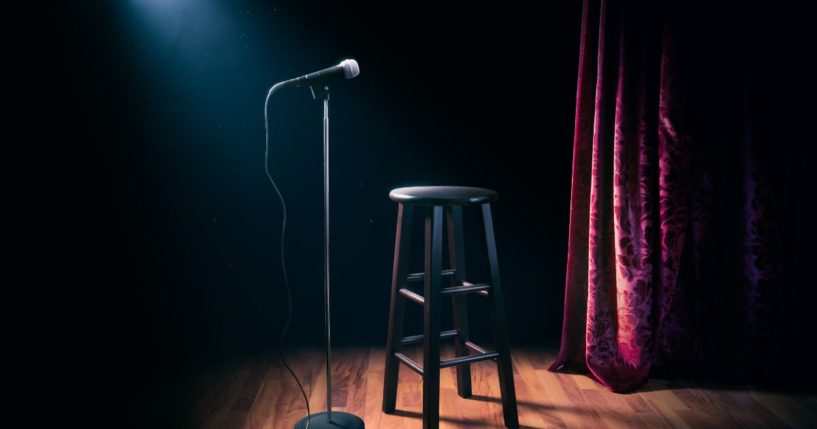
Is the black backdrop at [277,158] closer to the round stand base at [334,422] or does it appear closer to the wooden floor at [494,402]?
the wooden floor at [494,402]

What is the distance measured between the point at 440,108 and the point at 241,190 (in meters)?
0.96

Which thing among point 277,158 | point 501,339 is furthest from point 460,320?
point 277,158

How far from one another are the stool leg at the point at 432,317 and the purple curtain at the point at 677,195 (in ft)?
2.69

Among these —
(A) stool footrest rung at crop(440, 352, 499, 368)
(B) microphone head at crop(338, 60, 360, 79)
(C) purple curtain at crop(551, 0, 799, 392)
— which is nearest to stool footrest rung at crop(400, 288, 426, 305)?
(A) stool footrest rung at crop(440, 352, 499, 368)

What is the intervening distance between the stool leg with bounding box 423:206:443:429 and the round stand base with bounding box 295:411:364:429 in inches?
9.5

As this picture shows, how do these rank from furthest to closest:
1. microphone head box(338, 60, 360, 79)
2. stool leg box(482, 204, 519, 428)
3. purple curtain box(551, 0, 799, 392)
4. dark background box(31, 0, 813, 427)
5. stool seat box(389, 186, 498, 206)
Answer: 1. dark background box(31, 0, 813, 427)
2. purple curtain box(551, 0, 799, 392)
3. stool leg box(482, 204, 519, 428)
4. stool seat box(389, 186, 498, 206)
5. microphone head box(338, 60, 360, 79)

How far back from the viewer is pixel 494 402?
213cm

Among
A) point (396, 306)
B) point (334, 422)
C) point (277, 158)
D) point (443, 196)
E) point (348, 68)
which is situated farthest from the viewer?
point (277, 158)

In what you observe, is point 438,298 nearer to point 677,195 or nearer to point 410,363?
point 410,363

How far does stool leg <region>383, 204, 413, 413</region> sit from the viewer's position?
→ 79.7 inches

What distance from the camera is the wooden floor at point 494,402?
1.97 metres

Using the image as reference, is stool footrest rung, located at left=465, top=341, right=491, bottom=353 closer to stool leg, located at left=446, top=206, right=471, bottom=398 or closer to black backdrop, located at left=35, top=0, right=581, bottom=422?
stool leg, located at left=446, top=206, right=471, bottom=398

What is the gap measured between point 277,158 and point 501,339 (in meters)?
1.33

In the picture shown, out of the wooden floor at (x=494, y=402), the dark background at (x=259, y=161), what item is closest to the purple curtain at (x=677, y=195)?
Result: the wooden floor at (x=494, y=402)
